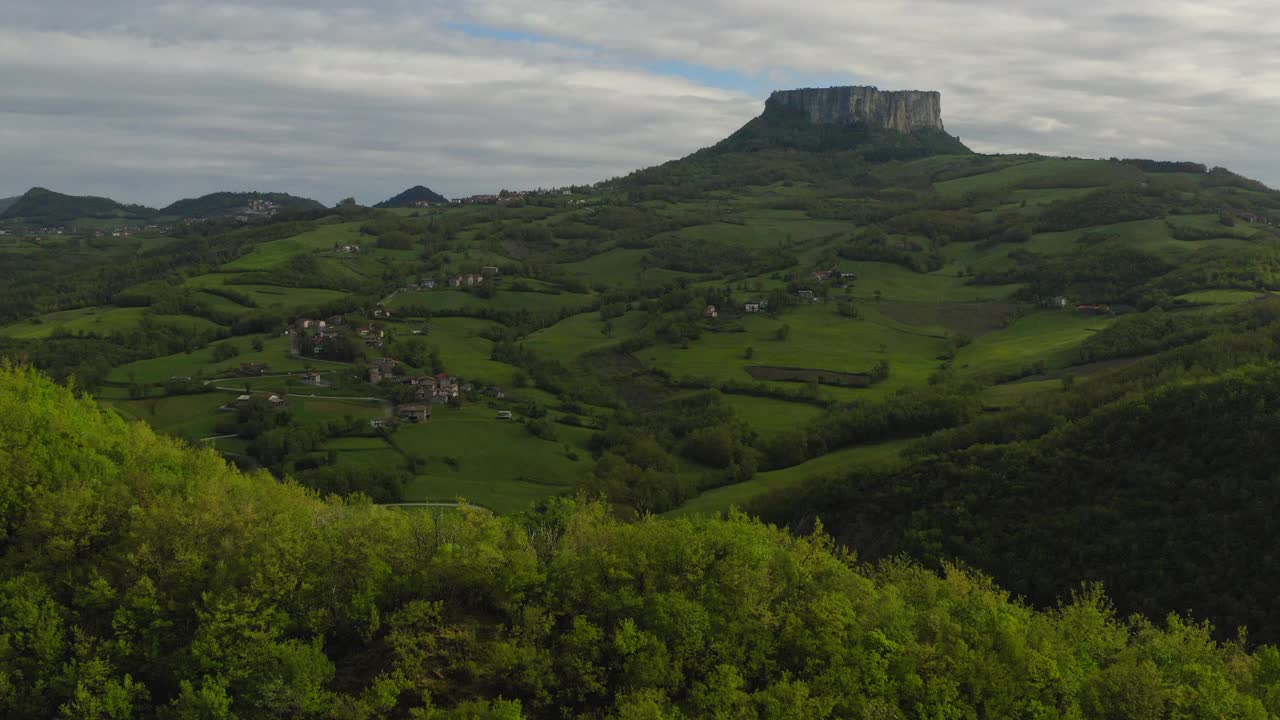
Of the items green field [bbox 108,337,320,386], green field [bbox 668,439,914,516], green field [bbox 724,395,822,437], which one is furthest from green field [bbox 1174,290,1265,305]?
green field [bbox 108,337,320,386]

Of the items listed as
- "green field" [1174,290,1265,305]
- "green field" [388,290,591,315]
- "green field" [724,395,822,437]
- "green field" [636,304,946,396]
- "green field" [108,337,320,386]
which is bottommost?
"green field" [724,395,822,437]

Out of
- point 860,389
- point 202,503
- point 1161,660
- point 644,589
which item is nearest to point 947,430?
point 860,389

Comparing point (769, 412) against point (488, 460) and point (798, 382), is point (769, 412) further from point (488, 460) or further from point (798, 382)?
point (488, 460)

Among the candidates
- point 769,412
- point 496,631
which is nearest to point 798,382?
point 769,412

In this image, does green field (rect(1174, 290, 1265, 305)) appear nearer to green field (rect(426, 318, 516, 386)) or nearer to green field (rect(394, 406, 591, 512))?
green field (rect(394, 406, 591, 512))

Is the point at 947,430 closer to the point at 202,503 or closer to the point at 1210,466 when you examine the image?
the point at 1210,466

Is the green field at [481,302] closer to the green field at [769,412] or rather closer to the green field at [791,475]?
the green field at [769,412]
